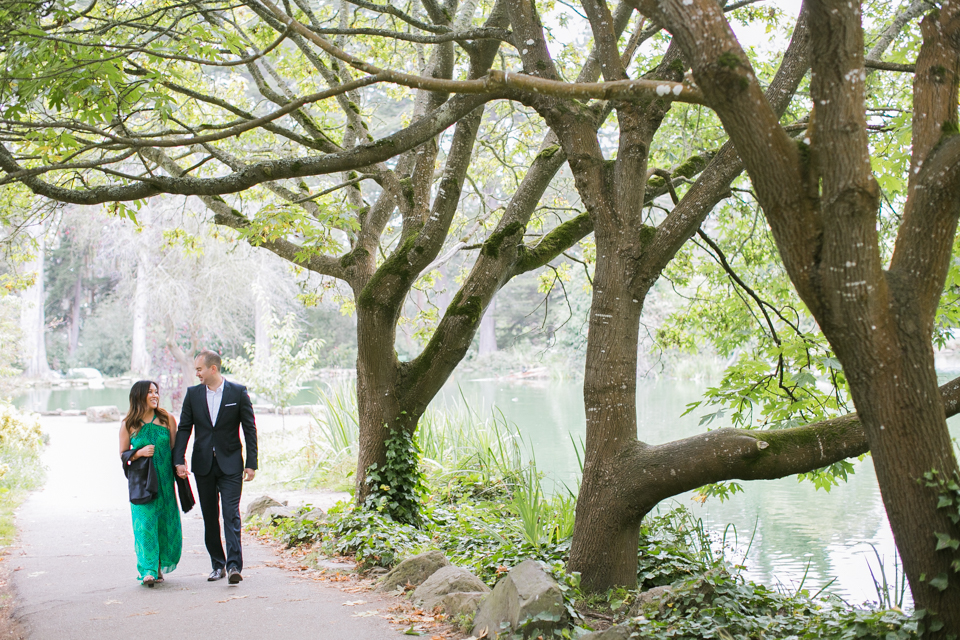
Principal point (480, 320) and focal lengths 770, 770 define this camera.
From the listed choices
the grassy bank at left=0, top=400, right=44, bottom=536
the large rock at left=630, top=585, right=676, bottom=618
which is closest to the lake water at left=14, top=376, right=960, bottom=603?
the large rock at left=630, top=585, right=676, bottom=618

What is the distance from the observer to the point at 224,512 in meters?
5.33

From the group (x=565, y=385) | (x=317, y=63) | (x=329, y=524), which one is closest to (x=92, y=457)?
(x=329, y=524)

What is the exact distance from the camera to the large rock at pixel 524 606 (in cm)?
372

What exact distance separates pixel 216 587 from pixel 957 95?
5021mm

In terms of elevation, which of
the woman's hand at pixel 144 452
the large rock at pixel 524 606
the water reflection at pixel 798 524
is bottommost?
the water reflection at pixel 798 524

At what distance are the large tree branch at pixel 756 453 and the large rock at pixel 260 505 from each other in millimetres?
5535

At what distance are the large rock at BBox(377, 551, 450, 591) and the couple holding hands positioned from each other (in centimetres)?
102

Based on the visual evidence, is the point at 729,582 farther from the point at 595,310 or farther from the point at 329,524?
the point at 329,524

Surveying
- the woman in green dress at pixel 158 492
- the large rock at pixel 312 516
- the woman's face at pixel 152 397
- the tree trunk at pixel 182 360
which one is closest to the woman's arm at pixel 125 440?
the woman in green dress at pixel 158 492

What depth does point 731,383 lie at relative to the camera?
5.61 meters

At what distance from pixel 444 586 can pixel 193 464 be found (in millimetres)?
2008

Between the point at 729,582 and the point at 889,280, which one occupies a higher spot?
the point at 889,280

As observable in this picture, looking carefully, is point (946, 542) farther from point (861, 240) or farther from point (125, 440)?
point (125, 440)

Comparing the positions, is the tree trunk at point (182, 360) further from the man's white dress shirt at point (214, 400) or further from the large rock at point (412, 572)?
the large rock at point (412, 572)
